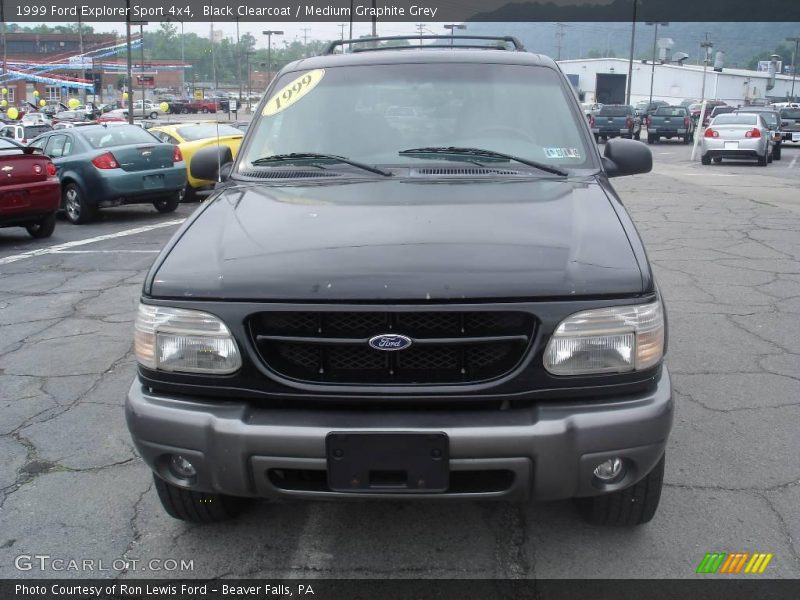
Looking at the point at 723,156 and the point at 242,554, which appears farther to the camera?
the point at 723,156

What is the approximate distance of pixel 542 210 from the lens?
3.02 m

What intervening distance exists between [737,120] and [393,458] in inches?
890

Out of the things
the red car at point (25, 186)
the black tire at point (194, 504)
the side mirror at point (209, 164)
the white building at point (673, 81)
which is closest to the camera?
the black tire at point (194, 504)

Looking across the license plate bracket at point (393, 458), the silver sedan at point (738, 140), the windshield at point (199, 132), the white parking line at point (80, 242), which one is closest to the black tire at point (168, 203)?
the white parking line at point (80, 242)

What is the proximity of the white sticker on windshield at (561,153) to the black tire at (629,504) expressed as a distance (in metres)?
1.48

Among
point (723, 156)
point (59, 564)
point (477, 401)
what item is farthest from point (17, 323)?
point (723, 156)

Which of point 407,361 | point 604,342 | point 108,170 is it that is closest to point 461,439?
point 407,361

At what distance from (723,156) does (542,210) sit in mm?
20881

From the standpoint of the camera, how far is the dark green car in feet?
40.4

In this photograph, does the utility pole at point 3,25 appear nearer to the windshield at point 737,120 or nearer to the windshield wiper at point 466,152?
the windshield at point 737,120

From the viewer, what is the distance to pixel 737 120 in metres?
22.3

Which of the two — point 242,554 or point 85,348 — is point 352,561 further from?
point 85,348

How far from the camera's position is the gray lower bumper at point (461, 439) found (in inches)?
95.4

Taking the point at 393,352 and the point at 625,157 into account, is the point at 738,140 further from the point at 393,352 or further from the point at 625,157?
the point at 393,352
